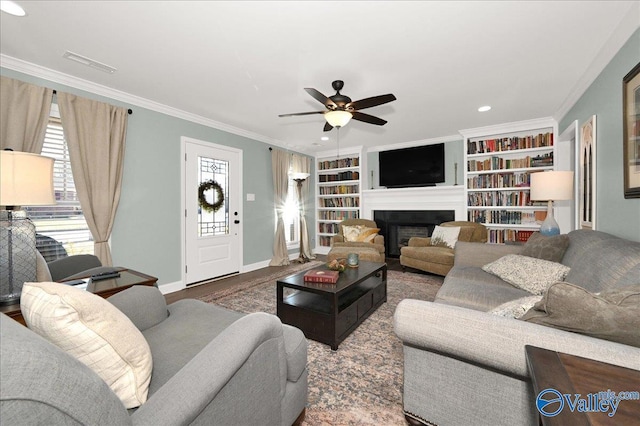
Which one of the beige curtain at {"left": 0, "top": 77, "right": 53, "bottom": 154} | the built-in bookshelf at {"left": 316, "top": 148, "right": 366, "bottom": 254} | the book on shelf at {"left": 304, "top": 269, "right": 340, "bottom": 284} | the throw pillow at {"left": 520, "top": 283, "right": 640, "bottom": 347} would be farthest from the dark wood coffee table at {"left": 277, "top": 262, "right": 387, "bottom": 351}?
the built-in bookshelf at {"left": 316, "top": 148, "right": 366, "bottom": 254}

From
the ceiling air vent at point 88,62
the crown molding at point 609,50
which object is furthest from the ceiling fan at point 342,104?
the ceiling air vent at point 88,62

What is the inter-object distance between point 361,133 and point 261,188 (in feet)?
6.89

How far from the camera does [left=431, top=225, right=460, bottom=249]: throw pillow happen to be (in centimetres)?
432

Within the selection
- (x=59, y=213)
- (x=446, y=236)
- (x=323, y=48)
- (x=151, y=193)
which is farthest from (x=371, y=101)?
(x=59, y=213)

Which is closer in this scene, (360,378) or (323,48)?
(360,378)

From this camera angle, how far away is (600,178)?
8.29 ft

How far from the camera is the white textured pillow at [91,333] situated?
774mm

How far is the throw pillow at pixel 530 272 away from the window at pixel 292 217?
161 inches

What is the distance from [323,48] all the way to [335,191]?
169 inches

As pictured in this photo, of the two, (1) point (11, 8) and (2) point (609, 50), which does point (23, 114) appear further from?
(2) point (609, 50)

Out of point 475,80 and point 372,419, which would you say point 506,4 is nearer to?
point 475,80

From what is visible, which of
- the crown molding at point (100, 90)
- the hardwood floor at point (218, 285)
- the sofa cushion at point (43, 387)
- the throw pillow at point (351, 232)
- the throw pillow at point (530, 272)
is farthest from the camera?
the throw pillow at point (351, 232)

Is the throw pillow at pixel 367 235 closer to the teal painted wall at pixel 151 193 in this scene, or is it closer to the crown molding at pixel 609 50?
the teal painted wall at pixel 151 193

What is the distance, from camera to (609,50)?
2.25 m
